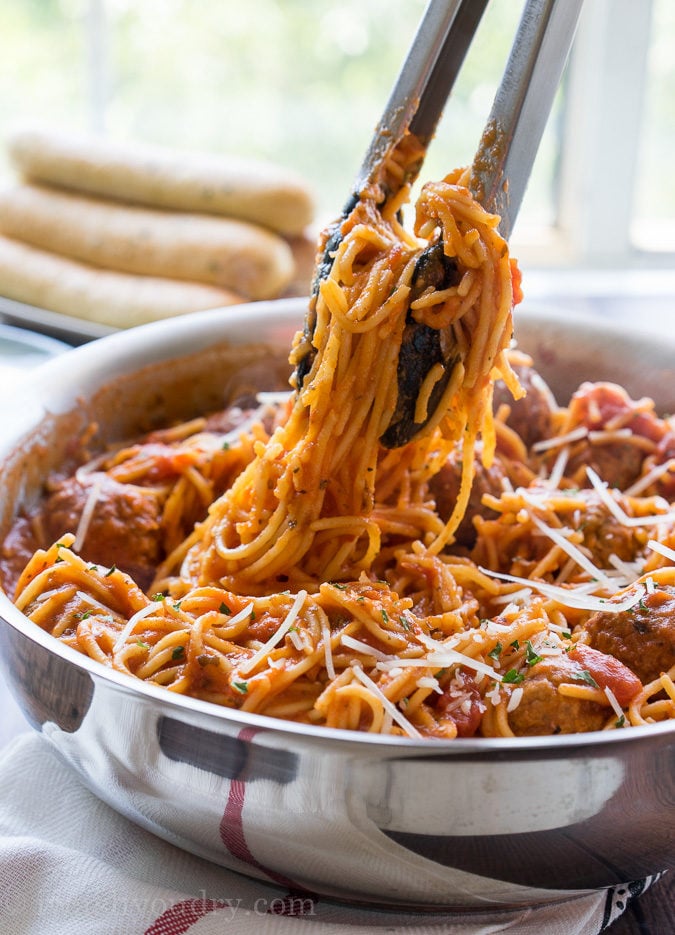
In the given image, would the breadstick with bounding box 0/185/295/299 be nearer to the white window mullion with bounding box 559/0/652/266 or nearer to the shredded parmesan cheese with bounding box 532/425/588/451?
the shredded parmesan cheese with bounding box 532/425/588/451

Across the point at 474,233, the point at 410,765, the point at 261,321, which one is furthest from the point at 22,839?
the point at 261,321

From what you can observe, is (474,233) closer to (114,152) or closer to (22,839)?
(22,839)

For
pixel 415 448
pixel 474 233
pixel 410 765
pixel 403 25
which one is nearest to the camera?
pixel 410 765

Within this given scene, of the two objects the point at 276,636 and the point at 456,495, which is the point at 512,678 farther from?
the point at 456,495

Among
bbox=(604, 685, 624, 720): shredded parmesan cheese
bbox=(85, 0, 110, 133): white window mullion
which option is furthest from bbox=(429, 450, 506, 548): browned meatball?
bbox=(85, 0, 110, 133): white window mullion

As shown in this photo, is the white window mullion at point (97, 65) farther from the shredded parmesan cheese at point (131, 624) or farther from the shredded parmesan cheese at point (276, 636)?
the shredded parmesan cheese at point (276, 636)

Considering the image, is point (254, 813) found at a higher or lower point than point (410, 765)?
→ lower
